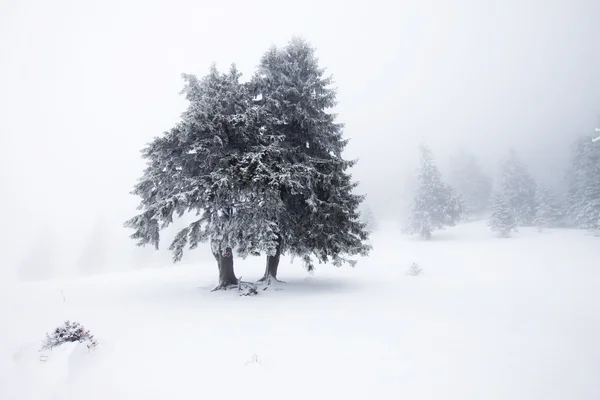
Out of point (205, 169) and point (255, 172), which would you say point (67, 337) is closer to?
point (255, 172)

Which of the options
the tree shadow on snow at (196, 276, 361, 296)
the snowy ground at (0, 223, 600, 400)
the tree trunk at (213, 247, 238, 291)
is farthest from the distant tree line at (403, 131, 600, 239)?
the tree trunk at (213, 247, 238, 291)

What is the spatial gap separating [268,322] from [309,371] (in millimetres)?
3233

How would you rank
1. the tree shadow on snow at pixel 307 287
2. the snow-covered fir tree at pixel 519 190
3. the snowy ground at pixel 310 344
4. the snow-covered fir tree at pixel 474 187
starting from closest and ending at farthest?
1. the snowy ground at pixel 310 344
2. the tree shadow on snow at pixel 307 287
3. the snow-covered fir tree at pixel 519 190
4. the snow-covered fir tree at pixel 474 187

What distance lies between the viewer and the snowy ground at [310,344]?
5055 mm

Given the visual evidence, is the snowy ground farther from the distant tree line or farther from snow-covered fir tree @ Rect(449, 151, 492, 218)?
snow-covered fir tree @ Rect(449, 151, 492, 218)

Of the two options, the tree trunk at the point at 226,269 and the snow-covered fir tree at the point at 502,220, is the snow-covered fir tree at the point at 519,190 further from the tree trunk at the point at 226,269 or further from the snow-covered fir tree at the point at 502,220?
the tree trunk at the point at 226,269

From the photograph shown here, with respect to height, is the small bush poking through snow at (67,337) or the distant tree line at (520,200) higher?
the distant tree line at (520,200)

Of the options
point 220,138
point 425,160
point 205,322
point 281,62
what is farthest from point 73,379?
point 425,160

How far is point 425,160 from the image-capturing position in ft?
144

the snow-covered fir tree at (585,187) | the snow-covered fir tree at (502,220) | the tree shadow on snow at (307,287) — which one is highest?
the snow-covered fir tree at (585,187)

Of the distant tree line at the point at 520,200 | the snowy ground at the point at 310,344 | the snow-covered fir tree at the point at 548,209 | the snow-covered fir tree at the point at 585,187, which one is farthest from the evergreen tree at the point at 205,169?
the snow-covered fir tree at the point at 548,209

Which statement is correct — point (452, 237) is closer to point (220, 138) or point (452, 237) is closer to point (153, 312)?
point (220, 138)

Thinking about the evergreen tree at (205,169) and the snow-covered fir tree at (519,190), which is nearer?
the evergreen tree at (205,169)

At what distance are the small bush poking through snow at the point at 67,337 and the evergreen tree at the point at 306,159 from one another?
25.8 feet
